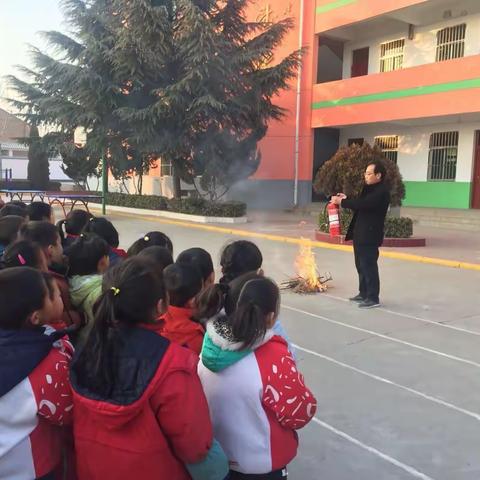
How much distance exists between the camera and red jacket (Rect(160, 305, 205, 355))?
8.23 feet

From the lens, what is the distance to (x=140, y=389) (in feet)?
5.76

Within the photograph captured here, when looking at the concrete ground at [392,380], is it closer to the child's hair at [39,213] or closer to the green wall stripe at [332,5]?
the child's hair at [39,213]

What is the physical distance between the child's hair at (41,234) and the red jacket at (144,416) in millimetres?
1898

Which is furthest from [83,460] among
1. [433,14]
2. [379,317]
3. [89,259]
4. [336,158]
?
[433,14]

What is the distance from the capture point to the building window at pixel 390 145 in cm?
2053

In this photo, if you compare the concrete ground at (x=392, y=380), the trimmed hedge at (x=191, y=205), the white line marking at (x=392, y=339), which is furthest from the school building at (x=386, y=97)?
the white line marking at (x=392, y=339)

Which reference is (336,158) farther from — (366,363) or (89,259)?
(89,259)

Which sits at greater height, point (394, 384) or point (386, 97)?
point (386, 97)

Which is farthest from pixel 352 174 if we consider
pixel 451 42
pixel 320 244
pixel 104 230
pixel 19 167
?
pixel 19 167

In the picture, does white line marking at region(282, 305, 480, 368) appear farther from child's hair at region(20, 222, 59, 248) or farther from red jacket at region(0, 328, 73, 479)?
red jacket at region(0, 328, 73, 479)

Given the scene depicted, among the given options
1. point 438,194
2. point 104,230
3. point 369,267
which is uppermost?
point 438,194

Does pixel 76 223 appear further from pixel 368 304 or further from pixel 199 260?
pixel 368 304

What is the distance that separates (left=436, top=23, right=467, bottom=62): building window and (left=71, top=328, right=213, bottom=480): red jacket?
18.9m

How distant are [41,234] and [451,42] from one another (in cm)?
1802
